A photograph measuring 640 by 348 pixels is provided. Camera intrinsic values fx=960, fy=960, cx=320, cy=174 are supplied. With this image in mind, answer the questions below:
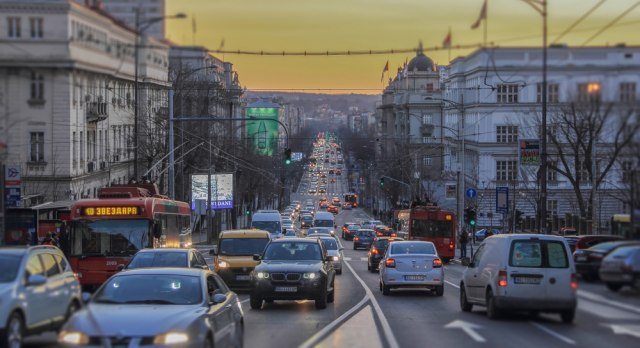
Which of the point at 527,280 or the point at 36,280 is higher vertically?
the point at 36,280

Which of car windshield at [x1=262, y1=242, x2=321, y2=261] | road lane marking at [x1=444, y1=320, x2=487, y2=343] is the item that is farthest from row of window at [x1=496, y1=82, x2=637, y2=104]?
car windshield at [x1=262, y1=242, x2=321, y2=261]

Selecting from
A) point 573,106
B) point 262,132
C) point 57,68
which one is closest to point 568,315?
point 573,106

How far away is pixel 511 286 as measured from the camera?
20.0m

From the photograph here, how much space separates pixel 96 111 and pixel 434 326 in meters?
12.6

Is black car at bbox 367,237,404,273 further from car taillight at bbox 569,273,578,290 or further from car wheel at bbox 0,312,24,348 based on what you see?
car wheel at bbox 0,312,24,348

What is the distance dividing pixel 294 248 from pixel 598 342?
34.0 ft

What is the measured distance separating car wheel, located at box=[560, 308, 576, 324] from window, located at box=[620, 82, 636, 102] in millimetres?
4865

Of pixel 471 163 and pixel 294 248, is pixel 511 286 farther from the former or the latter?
pixel 471 163

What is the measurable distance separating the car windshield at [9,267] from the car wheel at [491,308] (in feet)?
33.1

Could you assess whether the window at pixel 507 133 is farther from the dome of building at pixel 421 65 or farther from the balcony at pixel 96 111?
the dome of building at pixel 421 65

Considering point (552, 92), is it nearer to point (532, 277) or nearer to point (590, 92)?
point (590, 92)

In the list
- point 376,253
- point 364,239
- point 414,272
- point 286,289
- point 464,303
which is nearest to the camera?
point 464,303

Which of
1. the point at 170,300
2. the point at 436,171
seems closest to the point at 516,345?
the point at 170,300

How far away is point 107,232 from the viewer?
27.7m
